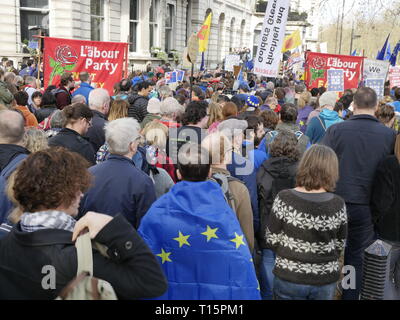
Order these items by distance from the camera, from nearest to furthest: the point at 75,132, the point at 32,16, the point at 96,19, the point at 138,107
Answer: the point at 75,132 < the point at 138,107 < the point at 32,16 < the point at 96,19

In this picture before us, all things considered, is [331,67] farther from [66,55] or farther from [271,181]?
[271,181]

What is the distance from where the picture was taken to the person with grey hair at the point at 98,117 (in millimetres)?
5227

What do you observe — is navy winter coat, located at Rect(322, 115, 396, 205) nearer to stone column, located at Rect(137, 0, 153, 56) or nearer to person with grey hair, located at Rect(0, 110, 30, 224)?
person with grey hair, located at Rect(0, 110, 30, 224)

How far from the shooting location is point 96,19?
68.8ft

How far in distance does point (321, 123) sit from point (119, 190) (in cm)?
376

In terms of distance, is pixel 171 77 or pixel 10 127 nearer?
pixel 10 127

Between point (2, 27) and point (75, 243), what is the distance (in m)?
16.7

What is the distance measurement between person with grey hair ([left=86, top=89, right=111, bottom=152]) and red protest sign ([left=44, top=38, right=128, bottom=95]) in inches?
137

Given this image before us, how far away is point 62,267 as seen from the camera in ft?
5.82

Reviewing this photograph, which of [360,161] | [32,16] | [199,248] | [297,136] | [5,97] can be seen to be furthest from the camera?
[32,16]

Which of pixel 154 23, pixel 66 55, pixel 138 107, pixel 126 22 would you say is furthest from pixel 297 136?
pixel 154 23

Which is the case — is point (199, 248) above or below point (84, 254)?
below

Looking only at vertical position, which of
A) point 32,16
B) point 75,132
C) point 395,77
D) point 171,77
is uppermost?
point 32,16
